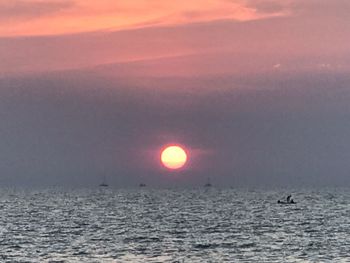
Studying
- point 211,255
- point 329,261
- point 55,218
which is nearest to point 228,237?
point 211,255

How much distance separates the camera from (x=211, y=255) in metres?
84.4

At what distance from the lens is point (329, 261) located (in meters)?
78.9

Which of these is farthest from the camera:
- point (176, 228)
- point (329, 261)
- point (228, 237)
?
point (176, 228)

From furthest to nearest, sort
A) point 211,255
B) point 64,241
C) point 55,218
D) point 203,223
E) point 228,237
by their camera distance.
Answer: point 55,218
point 203,223
point 228,237
point 64,241
point 211,255

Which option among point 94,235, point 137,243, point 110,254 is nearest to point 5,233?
point 94,235

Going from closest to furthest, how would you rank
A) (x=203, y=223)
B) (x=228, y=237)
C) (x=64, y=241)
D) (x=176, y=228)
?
(x=64, y=241) < (x=228, y=237) < (x=176, y=228) < (x=203, y=223)

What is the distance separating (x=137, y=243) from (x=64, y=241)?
9.92 metres

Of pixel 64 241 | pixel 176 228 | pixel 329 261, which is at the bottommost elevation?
pixel 329 261

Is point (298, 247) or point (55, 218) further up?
point (55, 218)

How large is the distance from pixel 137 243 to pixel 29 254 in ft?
57.8

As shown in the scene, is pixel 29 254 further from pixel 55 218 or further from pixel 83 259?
pixel 55 218

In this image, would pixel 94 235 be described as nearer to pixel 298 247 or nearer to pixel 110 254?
pixel 110 254

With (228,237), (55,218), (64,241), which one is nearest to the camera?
(64,241)

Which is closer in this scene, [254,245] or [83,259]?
[83,259]
